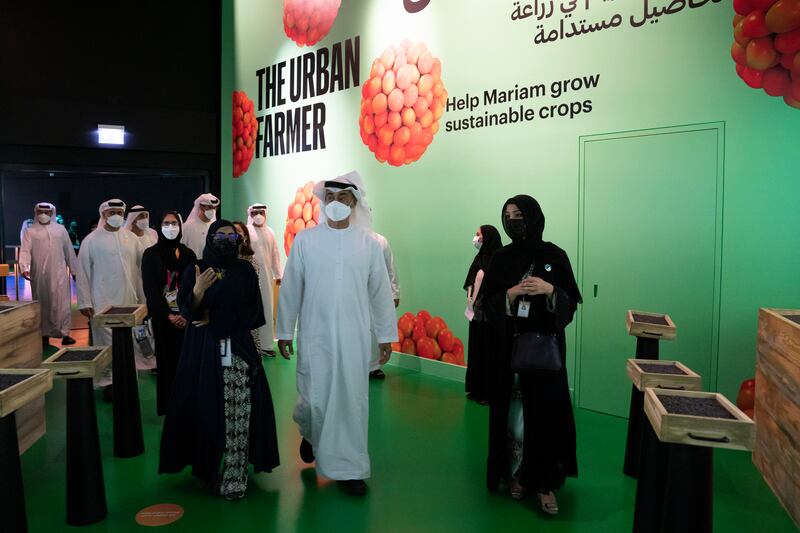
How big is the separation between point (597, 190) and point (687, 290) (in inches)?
38.7

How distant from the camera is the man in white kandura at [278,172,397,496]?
361cm

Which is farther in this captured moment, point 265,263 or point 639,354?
point 265,263

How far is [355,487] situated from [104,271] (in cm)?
327

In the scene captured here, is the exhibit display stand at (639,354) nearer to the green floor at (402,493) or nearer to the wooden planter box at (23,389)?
the green floor at (402,493)

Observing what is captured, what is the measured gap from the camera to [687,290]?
4.71m

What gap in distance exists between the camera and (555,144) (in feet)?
17.7

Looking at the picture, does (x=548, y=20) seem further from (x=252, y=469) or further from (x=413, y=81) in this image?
(x=252, y=469)

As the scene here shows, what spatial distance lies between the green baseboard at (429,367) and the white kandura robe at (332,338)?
8.60 feet

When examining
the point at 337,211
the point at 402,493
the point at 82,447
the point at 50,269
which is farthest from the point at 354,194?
the point at 50,269

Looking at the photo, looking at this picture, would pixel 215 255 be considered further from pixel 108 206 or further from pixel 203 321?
pixel 108 206

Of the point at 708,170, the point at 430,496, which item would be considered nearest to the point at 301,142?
the point at 708,170

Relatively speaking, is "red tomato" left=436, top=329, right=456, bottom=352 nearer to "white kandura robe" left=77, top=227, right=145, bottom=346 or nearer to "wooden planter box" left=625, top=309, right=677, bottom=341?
"wooden planter box" left=625, top=309, right=677, bottom=341

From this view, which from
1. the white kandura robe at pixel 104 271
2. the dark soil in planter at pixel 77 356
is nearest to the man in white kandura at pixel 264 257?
the white kandura robe at pixel 104 271

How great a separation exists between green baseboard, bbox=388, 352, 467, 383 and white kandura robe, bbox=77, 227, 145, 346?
8.36ft
